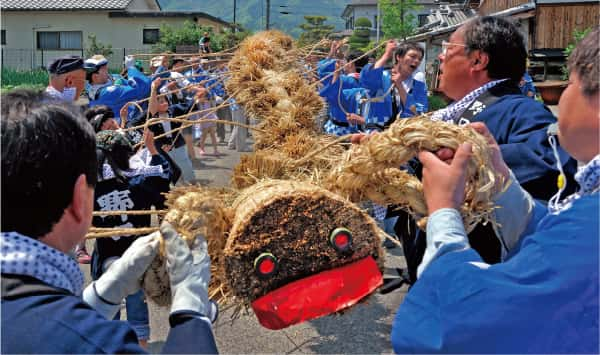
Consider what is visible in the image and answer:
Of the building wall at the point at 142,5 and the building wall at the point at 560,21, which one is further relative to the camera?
the building wall at the point at 142,5

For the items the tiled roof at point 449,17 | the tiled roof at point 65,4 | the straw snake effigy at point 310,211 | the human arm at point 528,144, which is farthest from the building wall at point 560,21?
the tiled roof at point 65,4

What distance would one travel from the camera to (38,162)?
4.06 ft

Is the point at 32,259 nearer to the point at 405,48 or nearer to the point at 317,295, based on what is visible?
the point at 317,295

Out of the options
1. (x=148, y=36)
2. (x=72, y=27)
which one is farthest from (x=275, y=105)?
(x=72, y=27)

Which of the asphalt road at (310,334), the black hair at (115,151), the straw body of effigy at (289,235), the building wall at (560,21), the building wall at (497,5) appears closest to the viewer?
the straw body of effigy at (289,235)

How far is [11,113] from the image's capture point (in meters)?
1.29

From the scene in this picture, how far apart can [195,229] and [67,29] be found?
122 ft

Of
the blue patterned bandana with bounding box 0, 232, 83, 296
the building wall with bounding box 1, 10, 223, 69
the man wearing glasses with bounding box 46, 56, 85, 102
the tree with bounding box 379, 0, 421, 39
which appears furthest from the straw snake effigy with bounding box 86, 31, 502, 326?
the tree with bounding box 379, 0, 421, 39

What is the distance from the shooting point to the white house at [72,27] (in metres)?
33.8

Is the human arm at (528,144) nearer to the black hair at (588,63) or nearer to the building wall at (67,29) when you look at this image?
the black hair at (588,63)

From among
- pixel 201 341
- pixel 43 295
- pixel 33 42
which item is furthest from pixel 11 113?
pixel 33 42

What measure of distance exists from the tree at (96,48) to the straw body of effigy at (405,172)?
A: 3063 cm

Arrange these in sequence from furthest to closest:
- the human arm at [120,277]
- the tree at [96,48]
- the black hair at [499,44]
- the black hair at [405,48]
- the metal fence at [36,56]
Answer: the metal fence at [36,56], the tree at [96,48], the black hair at [405,48], the black hair at [499,44], the human arm at [120,277]

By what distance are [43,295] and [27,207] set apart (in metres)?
0.19
